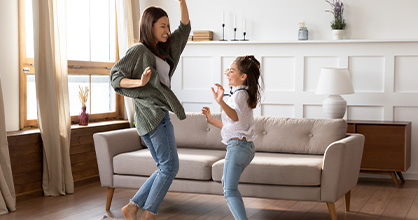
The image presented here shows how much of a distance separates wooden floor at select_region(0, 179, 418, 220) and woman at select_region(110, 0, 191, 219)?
82 centimetres

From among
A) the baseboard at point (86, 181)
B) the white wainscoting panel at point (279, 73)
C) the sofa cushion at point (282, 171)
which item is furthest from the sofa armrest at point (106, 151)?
the white wainscoting panel at point (279, 73)

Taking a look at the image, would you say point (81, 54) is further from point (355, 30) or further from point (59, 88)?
point (355, 30)

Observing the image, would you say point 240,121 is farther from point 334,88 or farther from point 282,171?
point 334,88

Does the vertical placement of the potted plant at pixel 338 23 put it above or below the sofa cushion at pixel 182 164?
above

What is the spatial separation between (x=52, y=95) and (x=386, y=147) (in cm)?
311

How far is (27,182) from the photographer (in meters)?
4.83

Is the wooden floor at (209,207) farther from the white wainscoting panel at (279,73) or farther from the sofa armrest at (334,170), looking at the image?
the white wainscoting panel at (279,73)

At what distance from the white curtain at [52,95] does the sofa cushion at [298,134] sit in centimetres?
170

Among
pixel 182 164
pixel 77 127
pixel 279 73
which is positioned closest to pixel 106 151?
pixel 182 164

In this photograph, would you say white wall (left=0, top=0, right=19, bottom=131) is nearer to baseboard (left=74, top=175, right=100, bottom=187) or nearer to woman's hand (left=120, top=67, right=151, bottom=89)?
baseboard (left=74, top=175, right=100, bottom=187)

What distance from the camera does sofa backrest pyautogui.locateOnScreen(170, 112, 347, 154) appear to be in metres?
4.53

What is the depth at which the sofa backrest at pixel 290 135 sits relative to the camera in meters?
4.53

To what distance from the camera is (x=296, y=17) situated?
6191 millimetres

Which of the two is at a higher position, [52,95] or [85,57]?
[85,57]
